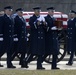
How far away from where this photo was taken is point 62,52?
16.8 meters

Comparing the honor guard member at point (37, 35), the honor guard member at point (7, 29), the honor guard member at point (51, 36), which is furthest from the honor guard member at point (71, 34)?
the honor guard member at point (7, 29)

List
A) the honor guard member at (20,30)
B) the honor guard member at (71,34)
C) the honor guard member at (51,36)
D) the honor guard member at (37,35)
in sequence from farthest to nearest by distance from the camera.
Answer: the honor guard member at (71,34) → the honor guard member at (20,30) → the honor guard member at (51,36) → the honor guard member at (37,35)

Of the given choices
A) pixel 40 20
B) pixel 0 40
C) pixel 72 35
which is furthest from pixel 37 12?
pixel 72 35

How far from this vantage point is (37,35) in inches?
546

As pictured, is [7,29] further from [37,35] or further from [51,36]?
[51,36]

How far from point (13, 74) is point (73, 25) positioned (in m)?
4.39

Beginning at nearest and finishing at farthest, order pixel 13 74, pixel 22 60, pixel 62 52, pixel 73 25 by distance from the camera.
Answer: pixel 13 74, pixel 22 60, pixel 73 25, pixel 62 52

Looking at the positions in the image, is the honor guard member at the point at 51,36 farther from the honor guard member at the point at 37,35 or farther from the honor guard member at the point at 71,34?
the honor guard member at the point at 71,34

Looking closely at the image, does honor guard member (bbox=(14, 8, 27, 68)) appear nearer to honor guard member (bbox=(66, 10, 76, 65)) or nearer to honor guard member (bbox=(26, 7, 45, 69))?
honor guard member (bbox=(26, 7, 45, 69))

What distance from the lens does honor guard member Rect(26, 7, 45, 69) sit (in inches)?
539

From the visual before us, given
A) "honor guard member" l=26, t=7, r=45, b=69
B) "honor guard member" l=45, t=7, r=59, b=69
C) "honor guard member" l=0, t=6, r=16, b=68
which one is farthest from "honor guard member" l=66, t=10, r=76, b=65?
"honor guard member" l=0, t=6, r=16, b=68

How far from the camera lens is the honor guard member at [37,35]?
44.9 feet

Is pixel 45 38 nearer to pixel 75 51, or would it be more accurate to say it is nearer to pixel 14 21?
pixel 14 21

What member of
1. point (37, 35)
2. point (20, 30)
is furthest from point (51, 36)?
point (20, 30)
